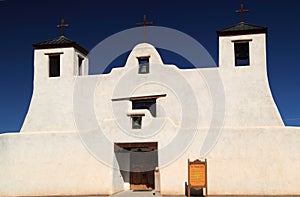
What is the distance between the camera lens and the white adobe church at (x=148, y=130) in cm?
1512

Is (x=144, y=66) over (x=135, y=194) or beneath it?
over

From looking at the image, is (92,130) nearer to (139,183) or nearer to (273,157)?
(139,183)

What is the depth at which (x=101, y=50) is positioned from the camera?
1944cm

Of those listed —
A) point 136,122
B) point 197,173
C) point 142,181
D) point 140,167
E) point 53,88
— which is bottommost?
point 142,181

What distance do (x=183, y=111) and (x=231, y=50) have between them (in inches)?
148

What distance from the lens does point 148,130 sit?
1608cm

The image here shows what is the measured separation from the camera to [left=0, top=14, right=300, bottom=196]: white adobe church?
15117mm

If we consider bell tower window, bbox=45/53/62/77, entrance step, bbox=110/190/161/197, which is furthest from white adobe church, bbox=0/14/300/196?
bell tower window, bbox=45/53/62/77

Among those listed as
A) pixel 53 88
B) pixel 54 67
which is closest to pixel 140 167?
pixel 53 88

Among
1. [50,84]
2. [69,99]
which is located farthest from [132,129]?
[50,84]

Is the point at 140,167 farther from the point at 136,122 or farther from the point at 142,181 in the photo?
the point at 136,122

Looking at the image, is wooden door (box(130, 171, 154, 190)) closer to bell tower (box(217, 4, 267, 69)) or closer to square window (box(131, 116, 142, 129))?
square window (box(131, 116, 142, 129))

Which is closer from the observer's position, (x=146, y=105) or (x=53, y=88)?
(x=146, y=105)

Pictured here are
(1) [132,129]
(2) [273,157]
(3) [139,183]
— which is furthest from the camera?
(3) [139,183]
